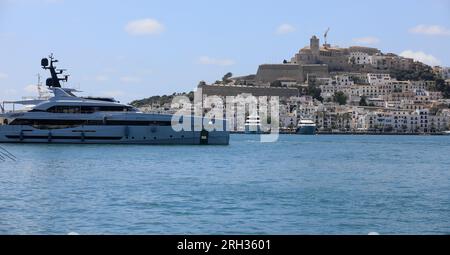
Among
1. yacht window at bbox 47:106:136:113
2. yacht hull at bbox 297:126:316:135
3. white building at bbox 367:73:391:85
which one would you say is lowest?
yacht hull at bbox 297:126:316:135

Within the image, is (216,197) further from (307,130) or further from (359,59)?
(359,59)

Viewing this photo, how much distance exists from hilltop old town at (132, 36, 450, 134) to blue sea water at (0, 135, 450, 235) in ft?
249

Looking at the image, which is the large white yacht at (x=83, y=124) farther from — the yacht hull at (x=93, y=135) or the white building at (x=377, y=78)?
the white building at (x=377, y=78)

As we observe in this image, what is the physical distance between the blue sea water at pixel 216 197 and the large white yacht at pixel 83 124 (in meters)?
10.8

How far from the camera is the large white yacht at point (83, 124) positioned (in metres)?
39.3

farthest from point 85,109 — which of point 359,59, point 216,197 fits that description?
point 359,59

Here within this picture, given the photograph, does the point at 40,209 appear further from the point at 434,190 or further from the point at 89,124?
the point at 89,124

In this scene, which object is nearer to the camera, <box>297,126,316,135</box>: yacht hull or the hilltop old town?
<box>297,126,316,135</box>: yacht hull

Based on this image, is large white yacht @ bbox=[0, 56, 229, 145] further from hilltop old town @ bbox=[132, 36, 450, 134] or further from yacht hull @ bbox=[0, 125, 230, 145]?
hilltop old town @ bbox=[132, 36, 450, 134]

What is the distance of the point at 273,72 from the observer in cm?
14650

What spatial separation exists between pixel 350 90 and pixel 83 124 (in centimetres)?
10693

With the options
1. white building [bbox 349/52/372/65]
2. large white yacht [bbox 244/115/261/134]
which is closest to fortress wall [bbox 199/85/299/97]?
large white yacht [bbox 244/115/261/134]

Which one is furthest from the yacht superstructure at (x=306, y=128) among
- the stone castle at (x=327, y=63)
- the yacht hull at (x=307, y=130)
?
the stone castle at (x=327, y=63)

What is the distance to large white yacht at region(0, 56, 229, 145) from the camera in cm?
3934
